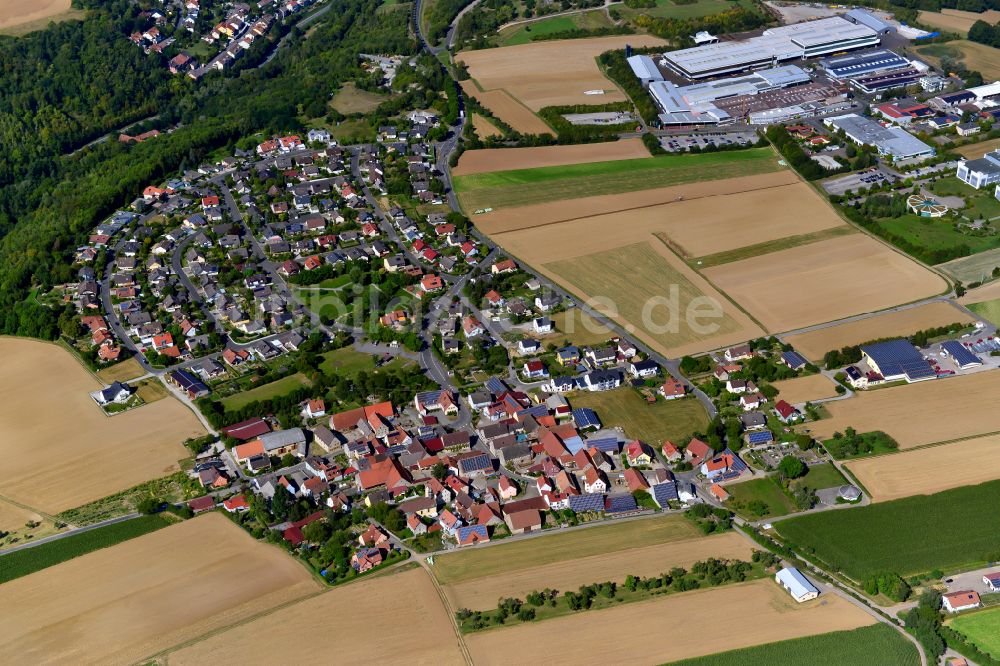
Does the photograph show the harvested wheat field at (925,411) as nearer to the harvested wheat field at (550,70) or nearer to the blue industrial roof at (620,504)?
the blue industrial roof at (620,504)

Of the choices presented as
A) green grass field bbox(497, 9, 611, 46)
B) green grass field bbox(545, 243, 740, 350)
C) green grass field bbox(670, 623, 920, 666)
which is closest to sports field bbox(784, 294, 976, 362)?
green grass field bbox(545, 243, 740, 350)

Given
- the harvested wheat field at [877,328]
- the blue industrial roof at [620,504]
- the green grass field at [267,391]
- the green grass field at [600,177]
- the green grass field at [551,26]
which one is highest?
the green grass field at [551,26]

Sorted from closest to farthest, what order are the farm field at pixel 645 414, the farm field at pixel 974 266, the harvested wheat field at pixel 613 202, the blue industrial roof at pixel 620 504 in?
the blue industrial roof at pixel 620 504 < the farm field at pixel 645 414 < the farm field at pixel 974 266 < the harvested wheat field at pixel 613 202

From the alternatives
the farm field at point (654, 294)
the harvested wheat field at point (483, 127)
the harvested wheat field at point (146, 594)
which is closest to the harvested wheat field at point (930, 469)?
the farm field at point (654, 294)

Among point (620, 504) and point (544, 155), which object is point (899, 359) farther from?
point (544, 155)

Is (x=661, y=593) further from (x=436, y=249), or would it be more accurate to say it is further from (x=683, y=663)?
(x=436, y=249)
